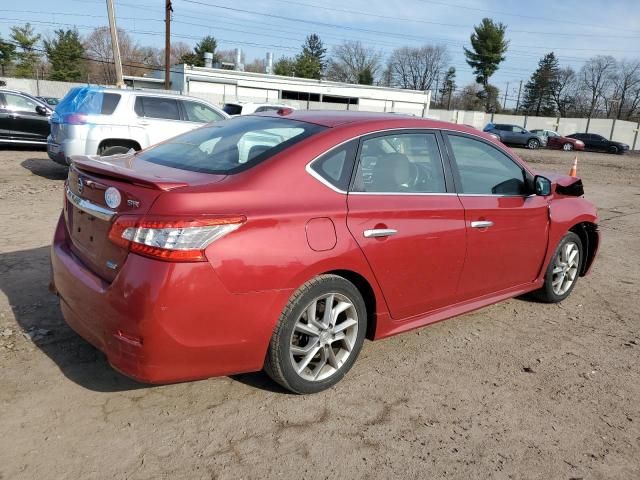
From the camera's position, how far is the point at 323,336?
304 cm

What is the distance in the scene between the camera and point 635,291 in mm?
5488

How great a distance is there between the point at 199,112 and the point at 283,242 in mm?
8286

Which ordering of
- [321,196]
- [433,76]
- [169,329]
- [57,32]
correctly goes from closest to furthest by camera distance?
[169,329] < [321,196] < [57,32] < [433,76]

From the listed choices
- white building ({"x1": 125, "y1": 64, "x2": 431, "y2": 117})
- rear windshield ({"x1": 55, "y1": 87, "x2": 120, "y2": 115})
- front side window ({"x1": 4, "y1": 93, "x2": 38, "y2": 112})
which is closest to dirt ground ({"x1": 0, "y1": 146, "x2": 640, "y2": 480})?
rear windshield ({"x1": 55, "y1": 87, "x2": 120, "y2": 115})

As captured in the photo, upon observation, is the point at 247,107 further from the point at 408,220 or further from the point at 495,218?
the point at 408,220

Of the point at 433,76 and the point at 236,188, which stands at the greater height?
the point at 433,76

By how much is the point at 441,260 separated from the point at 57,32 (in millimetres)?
75062

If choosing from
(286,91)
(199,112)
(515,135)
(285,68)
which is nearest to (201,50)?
(285,68)

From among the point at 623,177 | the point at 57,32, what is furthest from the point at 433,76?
the point at 623,177

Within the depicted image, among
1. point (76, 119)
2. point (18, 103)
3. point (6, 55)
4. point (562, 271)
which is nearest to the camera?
point (562, 271)

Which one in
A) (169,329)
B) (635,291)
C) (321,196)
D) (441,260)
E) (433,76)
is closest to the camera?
(169,329)

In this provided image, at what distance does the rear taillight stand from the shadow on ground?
101 cm

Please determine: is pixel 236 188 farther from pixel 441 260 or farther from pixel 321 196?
pixel 441 260

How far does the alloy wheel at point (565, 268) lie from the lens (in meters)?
4.78
